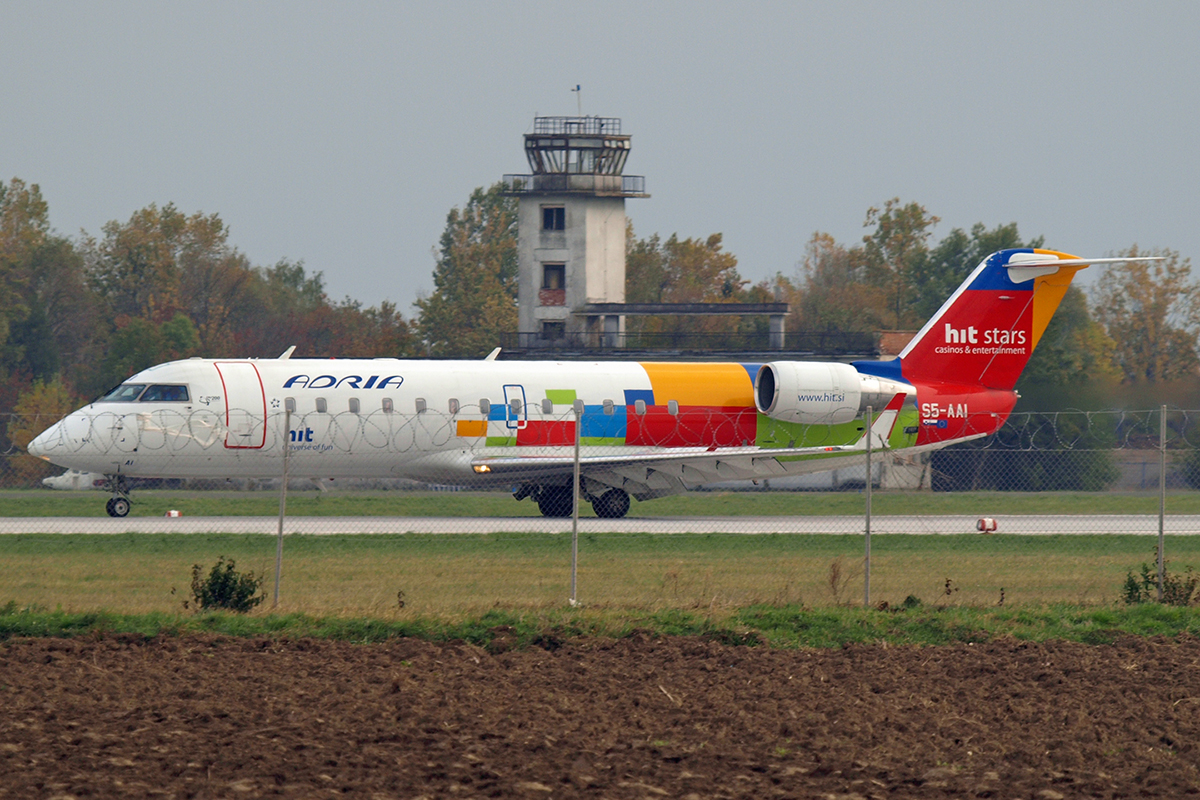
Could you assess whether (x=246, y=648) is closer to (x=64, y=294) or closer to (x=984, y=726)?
(x=984, y=726)

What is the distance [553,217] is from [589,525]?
4167 centimetres

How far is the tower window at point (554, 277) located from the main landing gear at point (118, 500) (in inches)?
1557

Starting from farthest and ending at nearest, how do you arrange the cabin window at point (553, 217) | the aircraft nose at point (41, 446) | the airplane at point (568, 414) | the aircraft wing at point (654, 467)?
the cabin window at point (553, 217) → the aircraft wing at point (654, 467) → the airplane at point (568, 414) → the aircraft nose at point (41, 446)

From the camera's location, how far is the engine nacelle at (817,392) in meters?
31.0

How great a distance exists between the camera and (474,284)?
94250 millimetres

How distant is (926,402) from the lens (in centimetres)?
3212

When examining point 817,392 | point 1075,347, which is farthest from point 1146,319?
point 817,392

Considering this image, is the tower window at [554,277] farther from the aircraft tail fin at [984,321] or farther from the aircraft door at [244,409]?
the aircraft door at [244,409]

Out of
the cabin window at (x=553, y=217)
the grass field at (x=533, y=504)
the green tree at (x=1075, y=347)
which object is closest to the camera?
the grass field at (x=533, y=504)

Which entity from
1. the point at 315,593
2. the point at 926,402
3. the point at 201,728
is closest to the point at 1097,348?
the point at 926,402

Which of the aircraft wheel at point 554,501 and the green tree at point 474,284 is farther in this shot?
the green tree at point 474,284

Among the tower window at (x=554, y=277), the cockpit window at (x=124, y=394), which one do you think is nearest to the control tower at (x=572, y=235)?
the tower window at (x=554, y=277)

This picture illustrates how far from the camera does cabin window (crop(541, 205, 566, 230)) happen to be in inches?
2660

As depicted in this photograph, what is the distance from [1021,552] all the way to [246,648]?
45.5ft
